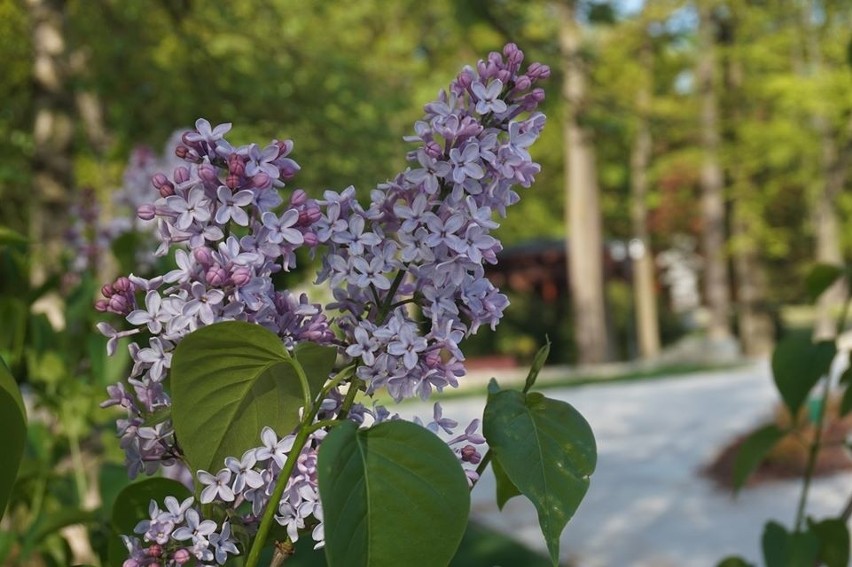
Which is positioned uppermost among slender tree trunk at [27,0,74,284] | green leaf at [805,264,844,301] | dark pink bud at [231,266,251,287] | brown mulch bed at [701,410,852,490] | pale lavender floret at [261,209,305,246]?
slender tree trunk at [27,0,74,284]

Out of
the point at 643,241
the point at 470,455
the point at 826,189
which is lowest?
the point at 470,455

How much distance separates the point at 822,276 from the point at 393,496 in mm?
1451

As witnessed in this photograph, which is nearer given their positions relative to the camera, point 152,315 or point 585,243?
point 152,315

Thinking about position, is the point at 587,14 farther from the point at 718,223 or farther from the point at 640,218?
the point at 640,218

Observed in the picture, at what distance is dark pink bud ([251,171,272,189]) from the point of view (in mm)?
897

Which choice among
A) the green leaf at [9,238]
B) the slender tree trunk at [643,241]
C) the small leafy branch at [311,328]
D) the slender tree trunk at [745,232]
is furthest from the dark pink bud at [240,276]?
the slender tree trunk at [643,241]

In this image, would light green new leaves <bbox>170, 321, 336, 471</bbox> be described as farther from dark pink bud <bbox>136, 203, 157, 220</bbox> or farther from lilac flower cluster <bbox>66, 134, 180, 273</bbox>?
lilac flower cluster <bbox>66, 134, 180, 273</bbox>

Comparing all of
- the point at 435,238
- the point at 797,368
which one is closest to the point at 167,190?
the point at 435,238

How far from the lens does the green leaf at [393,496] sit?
76 cm

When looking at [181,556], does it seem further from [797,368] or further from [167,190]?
[797,368]

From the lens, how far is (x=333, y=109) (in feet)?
33.4

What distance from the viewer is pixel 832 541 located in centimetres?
202

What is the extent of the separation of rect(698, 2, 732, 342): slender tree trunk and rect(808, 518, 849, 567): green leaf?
82.9ft

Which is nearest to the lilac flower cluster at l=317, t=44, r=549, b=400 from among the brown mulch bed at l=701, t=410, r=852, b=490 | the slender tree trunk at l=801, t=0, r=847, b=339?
the brown mulch bed at l=701, t=410, r=852, b=490
